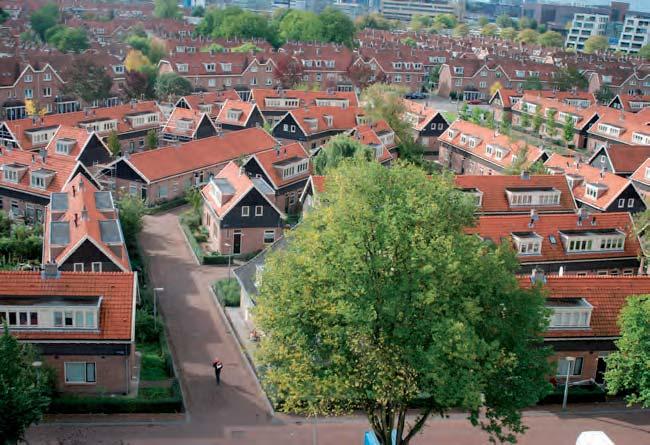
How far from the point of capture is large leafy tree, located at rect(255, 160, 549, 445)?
25.3m

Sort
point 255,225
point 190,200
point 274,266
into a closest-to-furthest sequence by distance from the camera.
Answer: point 274,266 < point 255,225 < point 190,200

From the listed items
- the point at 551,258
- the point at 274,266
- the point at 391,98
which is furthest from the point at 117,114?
the point at 274,266

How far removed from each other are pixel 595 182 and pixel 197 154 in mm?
32628

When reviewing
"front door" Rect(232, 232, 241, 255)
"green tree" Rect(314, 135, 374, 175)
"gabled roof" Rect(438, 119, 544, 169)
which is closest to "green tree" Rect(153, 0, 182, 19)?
"gabled roof" Rect(438, 119, 544, 169)

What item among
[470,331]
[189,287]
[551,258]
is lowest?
[189,287]

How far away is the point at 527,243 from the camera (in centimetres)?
4634

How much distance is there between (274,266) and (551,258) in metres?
24.1

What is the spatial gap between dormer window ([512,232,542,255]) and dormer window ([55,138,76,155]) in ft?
122

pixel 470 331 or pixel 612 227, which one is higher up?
pixel 470 331

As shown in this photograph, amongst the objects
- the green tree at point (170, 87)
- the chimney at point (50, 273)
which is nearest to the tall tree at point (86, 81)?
the green tree at point (170, 87)

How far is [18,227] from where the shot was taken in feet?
157

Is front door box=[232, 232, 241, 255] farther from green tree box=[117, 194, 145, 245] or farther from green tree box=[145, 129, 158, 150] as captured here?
green tree box=[145, 129, 158, 150]

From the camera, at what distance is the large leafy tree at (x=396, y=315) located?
25297 millimetres

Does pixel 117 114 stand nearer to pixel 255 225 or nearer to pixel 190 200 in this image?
pixel 190 200
